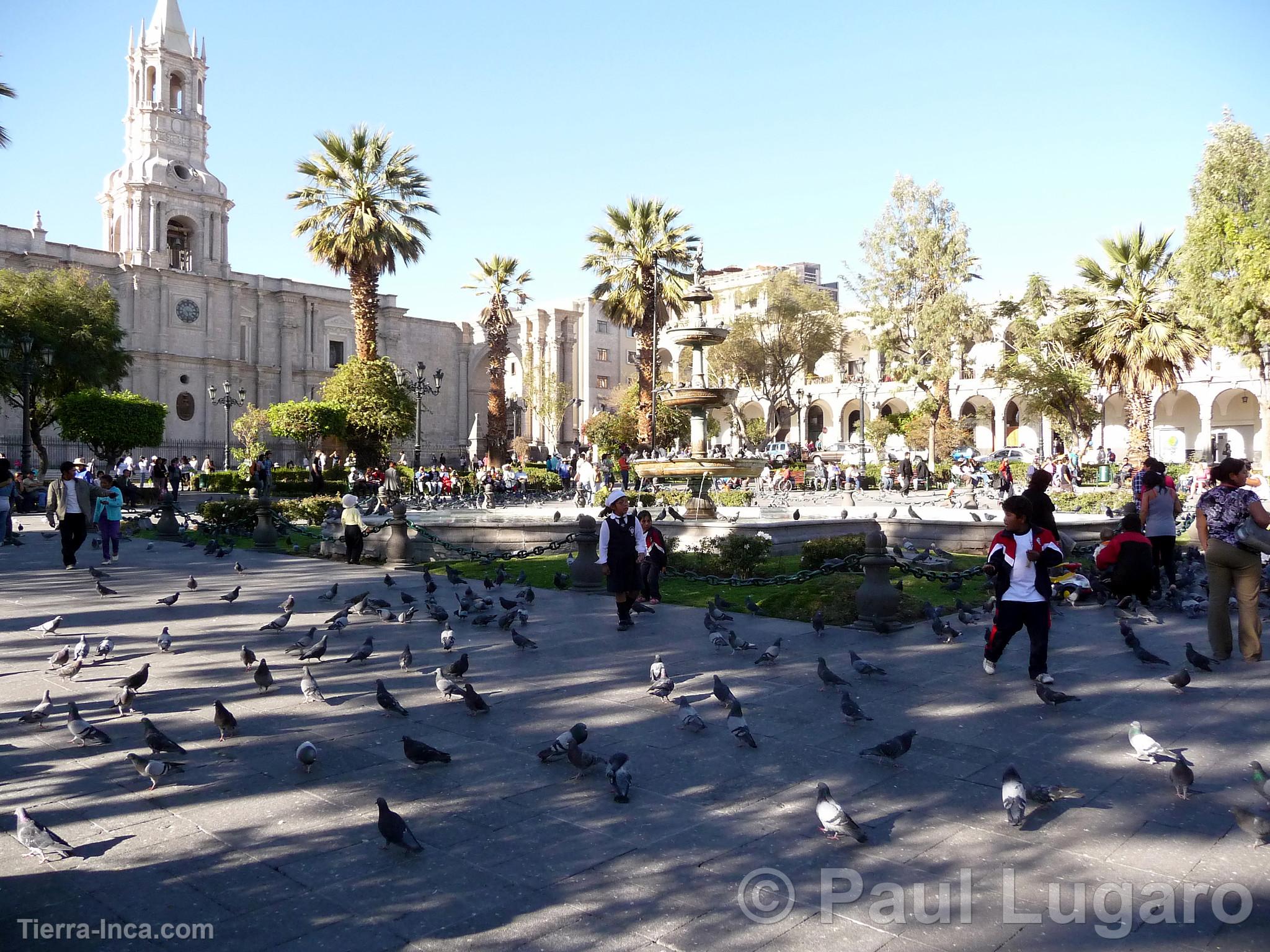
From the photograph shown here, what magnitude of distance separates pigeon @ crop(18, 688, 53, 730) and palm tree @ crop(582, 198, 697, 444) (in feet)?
90.8

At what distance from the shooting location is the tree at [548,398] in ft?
177

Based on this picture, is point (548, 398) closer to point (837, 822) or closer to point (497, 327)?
point (497, 327)

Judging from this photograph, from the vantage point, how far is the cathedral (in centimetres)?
4431

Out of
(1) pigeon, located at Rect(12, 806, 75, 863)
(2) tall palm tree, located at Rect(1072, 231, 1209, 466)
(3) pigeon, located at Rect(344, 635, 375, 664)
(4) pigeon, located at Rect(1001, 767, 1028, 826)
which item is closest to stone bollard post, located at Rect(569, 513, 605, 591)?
(3) pigeon, located at Rect(344, 635, 375, 664)

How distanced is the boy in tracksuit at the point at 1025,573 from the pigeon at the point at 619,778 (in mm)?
2825

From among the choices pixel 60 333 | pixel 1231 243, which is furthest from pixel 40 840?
pixel 60 333

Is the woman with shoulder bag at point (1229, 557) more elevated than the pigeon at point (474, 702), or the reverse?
the woman with shoulder bag at point (1229, 557)

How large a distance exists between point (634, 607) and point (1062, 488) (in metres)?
18.1

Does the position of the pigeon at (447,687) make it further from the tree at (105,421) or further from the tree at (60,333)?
the tree at (60,333)

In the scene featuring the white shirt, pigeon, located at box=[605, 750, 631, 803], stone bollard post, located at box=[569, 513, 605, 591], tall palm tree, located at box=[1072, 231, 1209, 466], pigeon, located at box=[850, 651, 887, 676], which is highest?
tall palm tree, located at box=[1072, 231, 1209, 466]

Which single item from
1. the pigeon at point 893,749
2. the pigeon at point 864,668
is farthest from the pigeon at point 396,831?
the pigeon at point 864,668

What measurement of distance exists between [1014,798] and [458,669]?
11.2 feet

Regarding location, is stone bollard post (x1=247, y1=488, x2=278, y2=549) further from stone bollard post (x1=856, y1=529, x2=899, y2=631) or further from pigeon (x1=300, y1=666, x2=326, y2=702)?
stone bollard post (x1=856, y1=529, x2=899, y2=631)

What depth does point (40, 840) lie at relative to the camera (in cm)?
A: 321
